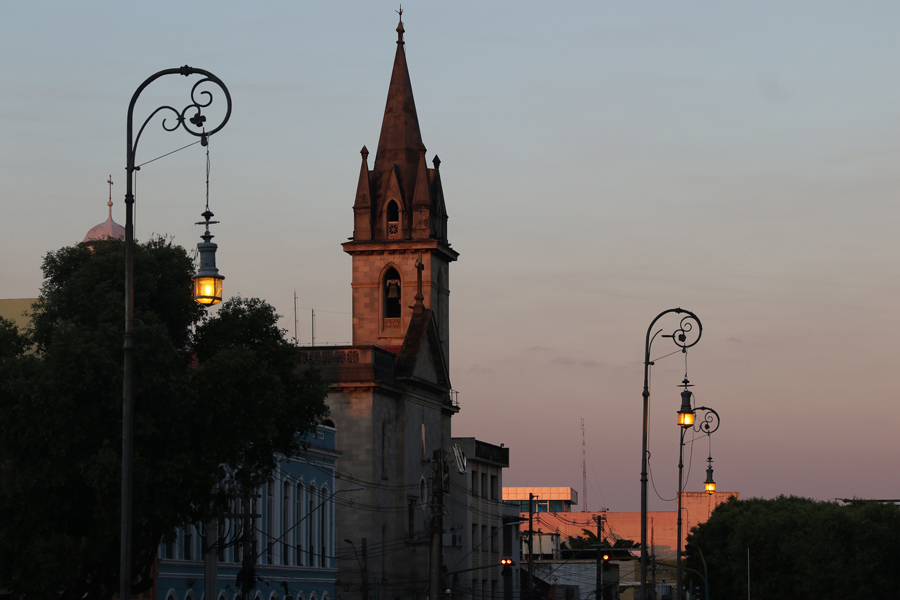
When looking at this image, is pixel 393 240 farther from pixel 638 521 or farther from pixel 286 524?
pixel 638 521

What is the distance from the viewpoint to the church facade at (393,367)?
6975 centimetres

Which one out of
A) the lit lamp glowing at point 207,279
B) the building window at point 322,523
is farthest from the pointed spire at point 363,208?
the lit lamp glowing at point 207,279

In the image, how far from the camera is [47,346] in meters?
31.3

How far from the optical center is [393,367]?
74.2 m

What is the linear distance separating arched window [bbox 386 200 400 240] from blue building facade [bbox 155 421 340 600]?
20734mm

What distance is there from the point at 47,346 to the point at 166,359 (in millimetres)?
2919

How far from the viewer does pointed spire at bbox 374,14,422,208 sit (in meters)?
80.5

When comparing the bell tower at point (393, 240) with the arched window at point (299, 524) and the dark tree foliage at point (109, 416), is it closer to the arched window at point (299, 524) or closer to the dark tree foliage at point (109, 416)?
the arched window at point (299, 524)

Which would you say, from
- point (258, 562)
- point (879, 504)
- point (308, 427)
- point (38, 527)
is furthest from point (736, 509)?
point (38, 527)

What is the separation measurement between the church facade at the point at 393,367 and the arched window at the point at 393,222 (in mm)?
55

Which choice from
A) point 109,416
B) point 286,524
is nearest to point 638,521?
point 286,524

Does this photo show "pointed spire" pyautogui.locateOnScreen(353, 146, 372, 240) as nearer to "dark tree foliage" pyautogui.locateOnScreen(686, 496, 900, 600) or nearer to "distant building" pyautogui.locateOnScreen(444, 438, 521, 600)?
"distant building" pyautogui.locateOnScreen(444, 438, 521, 600)

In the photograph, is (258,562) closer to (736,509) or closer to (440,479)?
(440,479)

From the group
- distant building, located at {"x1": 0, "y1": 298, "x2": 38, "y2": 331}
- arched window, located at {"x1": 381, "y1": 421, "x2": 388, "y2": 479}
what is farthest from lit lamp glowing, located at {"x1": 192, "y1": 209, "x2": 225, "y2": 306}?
arched window, located at {"x1": 381, "y1": 421, "x2": 388, "y2": 479}
